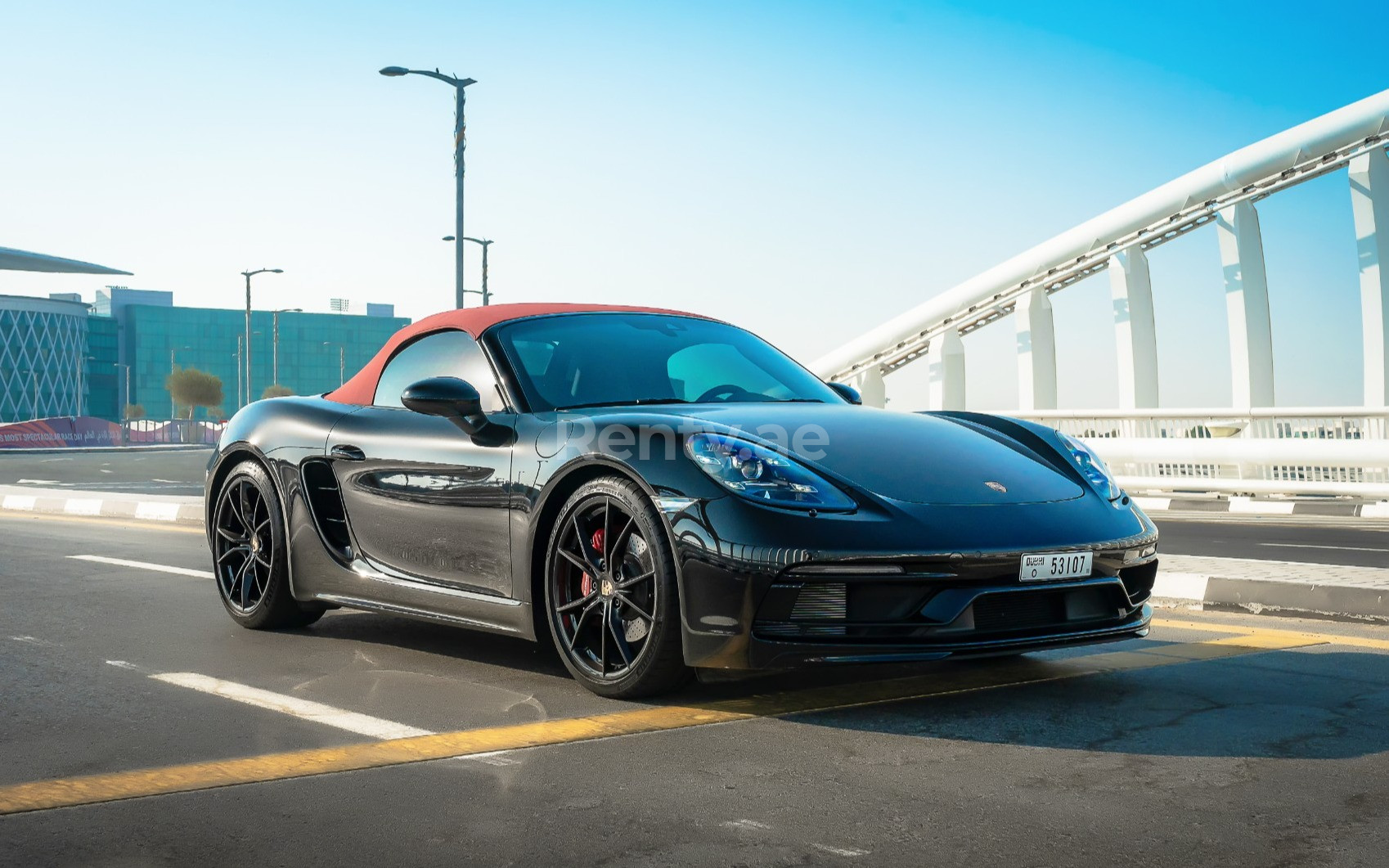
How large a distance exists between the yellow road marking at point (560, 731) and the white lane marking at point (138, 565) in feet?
15.8

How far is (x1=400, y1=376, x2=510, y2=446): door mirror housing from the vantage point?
15.9ft

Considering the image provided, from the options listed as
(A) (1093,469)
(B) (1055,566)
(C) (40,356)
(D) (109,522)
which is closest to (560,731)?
(B) (1055,566)

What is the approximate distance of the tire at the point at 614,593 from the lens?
4277 millimetres

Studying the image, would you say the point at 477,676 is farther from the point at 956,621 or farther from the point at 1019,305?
the point at 1019,305

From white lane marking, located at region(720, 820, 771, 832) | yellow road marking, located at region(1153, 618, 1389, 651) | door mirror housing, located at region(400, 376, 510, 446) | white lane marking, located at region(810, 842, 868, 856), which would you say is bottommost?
white lane marking, located at region(810, 842, 868, 856)

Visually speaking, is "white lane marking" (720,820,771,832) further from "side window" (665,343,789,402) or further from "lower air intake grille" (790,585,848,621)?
"side window" (665,343,789,402)

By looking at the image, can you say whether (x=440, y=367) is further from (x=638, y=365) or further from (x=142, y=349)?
(x=142, y=349)

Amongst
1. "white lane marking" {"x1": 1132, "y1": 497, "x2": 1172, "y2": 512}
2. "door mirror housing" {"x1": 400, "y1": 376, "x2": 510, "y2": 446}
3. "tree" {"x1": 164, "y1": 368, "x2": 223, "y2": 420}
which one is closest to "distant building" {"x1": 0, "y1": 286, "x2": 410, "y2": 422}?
"tree" {"x1": 164, "y1": 368, "x2": 223, "y2": 420}

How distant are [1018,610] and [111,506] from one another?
502 inches

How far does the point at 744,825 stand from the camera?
3098 millimetres

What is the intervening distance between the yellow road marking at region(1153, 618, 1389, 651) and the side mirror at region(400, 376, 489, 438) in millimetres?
3254

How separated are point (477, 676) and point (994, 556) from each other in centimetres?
190

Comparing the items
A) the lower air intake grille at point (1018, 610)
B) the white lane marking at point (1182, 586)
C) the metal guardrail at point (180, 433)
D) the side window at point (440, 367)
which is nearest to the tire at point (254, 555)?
the side window at point (440, 367)

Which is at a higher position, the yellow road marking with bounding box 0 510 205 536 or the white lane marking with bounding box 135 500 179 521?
the white lane marking with bounding box 135 500 179 521
